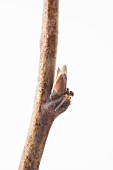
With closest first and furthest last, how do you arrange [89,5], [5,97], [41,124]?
[41,124] < [5,97] < [89,5]

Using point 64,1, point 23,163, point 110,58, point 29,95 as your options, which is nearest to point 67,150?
point 29,95

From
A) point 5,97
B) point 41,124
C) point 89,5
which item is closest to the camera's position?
point 41,124

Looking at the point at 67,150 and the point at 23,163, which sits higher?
the point at 67,150

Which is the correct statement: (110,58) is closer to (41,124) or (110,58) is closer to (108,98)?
(108,98)

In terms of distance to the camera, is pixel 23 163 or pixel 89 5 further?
pixel 89 5

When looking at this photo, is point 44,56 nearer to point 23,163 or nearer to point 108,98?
point 23,163

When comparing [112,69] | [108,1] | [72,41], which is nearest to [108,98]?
[112,69]

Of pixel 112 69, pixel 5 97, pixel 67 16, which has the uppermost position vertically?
pixel 67 16
